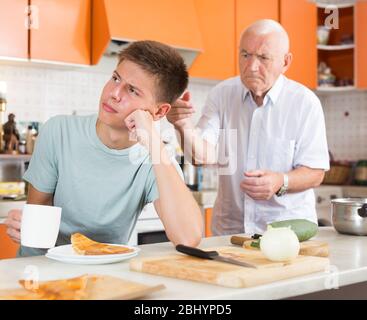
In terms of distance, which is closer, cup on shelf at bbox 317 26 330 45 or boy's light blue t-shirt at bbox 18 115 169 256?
boy's light blue t-shirt at bbox 18 115 169 256

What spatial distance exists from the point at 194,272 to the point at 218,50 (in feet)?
9.38

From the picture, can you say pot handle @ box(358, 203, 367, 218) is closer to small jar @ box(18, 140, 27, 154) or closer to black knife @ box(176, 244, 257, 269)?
black knife @ box(176, 244, 257, 269)

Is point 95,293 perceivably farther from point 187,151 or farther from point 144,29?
point 144,29

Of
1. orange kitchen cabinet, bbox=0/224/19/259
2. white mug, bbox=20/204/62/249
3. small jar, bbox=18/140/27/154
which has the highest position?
small jar, bbox=18/140/27/154

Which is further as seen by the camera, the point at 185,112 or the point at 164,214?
the point at 185,112

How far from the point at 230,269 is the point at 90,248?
1.24 feet

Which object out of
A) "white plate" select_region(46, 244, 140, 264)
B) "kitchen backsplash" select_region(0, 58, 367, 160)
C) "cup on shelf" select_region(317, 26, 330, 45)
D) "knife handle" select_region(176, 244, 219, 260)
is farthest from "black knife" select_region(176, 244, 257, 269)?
"cup on shelf" select_region(317, 26, 330, 45)

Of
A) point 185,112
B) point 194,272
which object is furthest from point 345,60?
point 194,272

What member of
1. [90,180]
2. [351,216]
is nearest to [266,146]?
[351,216]

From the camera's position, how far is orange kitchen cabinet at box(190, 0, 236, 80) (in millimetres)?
3688

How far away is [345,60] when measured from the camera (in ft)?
14.7

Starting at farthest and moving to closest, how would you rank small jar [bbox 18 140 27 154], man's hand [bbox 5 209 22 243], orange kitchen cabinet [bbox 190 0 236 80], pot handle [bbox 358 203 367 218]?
orange kitchen cabinet [bbox 190 0 236 80]
small jar [bbox 18 140 27 154]
pot handle [bbox 358 203 367 218]
man's hand [bbox 5 209 22 243]

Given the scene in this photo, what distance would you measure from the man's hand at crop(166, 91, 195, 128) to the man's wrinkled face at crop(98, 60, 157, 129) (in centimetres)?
27

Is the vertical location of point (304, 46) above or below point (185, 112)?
above
